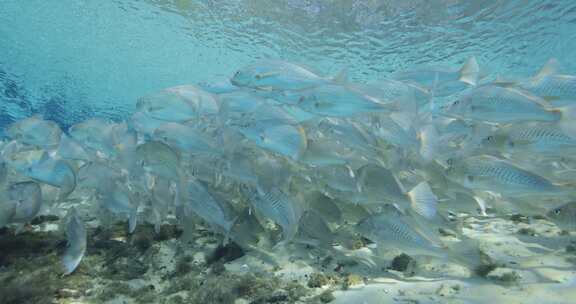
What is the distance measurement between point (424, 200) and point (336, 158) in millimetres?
1238

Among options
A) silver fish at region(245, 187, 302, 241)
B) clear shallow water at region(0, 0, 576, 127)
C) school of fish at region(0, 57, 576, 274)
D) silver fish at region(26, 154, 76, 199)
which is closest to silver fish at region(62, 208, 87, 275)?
school of fish at region(0, 57, 576, 274)

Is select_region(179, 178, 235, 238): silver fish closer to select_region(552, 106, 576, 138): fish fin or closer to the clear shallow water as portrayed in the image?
select_region(552, 106, 576, 138): fish fin

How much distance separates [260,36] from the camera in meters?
19.6

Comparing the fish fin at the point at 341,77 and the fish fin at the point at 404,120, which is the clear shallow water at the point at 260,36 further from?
the fish fin at the point at 404,120

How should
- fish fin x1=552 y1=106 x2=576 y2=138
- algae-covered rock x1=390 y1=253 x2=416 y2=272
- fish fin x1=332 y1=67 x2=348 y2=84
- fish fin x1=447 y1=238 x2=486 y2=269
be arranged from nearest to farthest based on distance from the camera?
fish fin x1=447 y1=238 x2=486 y2=269 < fish fin x1=552 y1=106 x2=576 y2=138 < fish fin x1=332 y1=67 x2=348 y2=84 < algae-covered rock x1=390 y1=253 x2=416 y2=272

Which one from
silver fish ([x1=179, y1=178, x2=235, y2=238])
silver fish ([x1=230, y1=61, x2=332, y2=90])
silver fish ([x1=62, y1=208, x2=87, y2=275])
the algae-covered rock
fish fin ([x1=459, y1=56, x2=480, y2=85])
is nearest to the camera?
silver fish ([x1=230, y1=61, x2=332, y2=90])

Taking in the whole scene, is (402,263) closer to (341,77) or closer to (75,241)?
(341,77)

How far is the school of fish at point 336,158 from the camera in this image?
3775mm

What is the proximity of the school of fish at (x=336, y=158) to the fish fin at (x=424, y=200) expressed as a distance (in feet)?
0.04

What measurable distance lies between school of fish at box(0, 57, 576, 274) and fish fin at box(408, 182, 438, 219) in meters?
0.01

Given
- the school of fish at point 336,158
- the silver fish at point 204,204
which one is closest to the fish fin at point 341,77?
the school of fish at point 336,158

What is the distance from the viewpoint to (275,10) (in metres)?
17.6

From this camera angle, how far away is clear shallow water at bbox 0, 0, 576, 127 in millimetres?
16719

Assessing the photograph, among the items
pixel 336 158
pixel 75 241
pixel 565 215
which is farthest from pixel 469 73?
pixel 75 241
